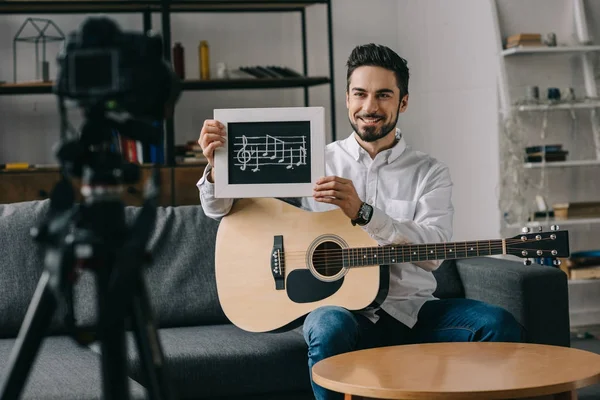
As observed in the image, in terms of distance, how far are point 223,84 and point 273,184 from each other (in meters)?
2.77

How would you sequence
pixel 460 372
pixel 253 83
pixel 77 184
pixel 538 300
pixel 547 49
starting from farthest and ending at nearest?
pixel 253 83
pixel 77 184
pixel 547 49
pixel 538 300
pixel 460 372

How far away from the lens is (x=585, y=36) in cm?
463

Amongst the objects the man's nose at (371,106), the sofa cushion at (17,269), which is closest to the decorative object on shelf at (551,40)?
the man's nose at (371,106)

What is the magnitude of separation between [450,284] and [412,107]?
9.42 ft

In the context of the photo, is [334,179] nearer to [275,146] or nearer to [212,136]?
[275,146]

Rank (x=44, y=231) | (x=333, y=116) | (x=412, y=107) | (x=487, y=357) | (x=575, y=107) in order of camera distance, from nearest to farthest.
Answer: (x=44, y=231), (x=487, y=357), (x=575, y=107), (x=333, y=116), (x=412, y=107)

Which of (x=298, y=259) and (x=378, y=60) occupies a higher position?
(x=378, y=60)

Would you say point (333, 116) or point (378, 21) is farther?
point (378, 21)

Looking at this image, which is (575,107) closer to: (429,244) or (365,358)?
(429,244)

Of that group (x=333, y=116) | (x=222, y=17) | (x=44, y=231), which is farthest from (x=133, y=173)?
(x=222, y=17)

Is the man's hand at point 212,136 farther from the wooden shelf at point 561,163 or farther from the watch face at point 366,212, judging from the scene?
the wooden shelf at point 561,163

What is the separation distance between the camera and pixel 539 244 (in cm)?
229

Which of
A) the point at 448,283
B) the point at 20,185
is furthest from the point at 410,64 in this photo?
the point at 448,283

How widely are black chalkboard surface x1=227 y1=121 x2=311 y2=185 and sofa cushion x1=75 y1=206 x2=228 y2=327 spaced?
0.36m
